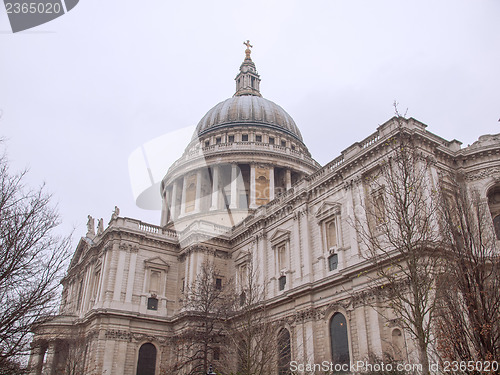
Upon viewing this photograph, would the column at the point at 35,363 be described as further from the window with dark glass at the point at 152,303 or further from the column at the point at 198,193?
the column at the point at 198,193

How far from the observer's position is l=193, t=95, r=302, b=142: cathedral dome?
199 feet

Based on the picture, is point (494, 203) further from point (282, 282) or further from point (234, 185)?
point (234, 185)

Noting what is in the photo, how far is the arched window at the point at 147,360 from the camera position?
36281 mm

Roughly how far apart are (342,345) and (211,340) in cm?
887

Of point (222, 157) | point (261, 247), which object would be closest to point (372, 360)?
point (261, 247)

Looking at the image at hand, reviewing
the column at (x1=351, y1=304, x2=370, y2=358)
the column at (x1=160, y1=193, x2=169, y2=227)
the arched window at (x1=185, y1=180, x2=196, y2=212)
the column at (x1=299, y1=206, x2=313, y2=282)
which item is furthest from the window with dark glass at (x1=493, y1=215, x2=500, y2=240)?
the column at (x1=160, y1=193, x2=169, y2=227)

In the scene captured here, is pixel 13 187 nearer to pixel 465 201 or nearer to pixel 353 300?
pixel 465 201

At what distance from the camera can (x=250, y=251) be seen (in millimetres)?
38469

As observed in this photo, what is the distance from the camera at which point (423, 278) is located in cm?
1435

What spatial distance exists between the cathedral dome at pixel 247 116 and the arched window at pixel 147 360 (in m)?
31.1

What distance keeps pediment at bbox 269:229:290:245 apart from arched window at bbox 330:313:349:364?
776cm

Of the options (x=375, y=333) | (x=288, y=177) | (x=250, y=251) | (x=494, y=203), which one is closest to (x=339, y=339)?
(x=375, y=333)

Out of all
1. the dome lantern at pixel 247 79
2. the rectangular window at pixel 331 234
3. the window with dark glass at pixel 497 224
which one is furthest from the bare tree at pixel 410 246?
the dome lantern at pixel 247 79

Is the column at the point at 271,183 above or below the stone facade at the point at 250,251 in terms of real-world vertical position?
above
